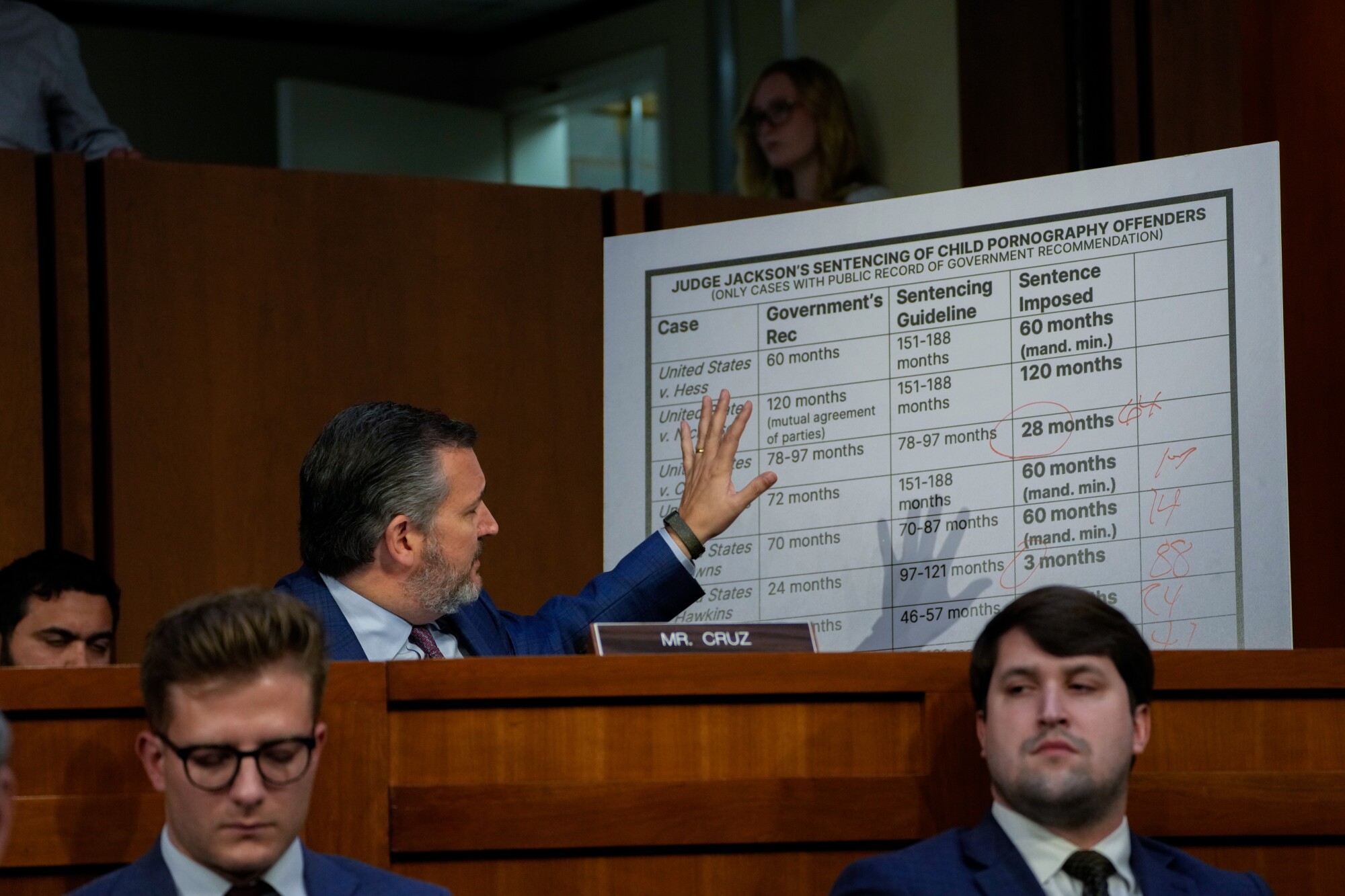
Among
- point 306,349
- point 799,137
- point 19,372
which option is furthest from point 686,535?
point 799,137

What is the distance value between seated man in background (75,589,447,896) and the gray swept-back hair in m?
0.98

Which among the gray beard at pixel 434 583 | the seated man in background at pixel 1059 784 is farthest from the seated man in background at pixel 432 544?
the seated man in background at pixel 1059 784

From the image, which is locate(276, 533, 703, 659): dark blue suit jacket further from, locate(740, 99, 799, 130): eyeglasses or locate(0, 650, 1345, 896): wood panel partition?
locate(740, 99, 799, 130): eyeglasses

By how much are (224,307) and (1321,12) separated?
8.68 feet

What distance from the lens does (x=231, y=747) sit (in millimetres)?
2115

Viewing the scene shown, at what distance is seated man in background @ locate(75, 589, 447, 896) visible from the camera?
6.95 feet

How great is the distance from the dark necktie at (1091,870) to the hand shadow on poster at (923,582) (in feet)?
2.60

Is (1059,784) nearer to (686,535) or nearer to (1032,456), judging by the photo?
(1032,456)

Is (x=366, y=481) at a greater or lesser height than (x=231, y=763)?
greater

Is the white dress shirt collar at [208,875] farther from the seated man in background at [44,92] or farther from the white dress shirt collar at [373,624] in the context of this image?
the seated man in background at [44,92]

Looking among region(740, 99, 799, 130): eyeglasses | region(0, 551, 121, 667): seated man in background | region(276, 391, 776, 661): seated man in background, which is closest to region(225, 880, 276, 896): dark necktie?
region(276, 391, 776, 661): seated man in background

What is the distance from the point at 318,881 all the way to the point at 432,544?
104 centimetres

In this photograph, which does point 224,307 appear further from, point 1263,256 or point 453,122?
point 453,122

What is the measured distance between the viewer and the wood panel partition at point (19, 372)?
4.22m
